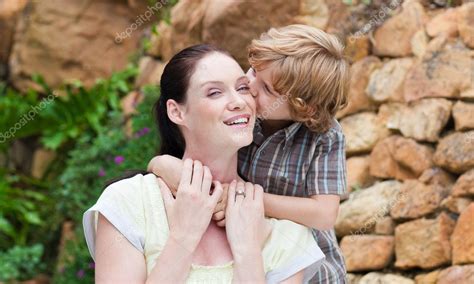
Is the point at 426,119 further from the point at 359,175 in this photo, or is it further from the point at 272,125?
the point at 272,125

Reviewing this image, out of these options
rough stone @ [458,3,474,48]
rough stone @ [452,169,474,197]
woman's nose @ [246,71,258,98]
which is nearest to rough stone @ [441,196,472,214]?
rough stone @ [452,169,474,197]

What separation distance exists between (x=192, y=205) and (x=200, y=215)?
41mm

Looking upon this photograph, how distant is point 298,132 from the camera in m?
3.50

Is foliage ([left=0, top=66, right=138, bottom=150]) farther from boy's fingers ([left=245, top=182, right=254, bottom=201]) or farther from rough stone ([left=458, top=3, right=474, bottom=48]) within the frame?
boy's fingers ([left=245, top=182, right=254, bottom=201])

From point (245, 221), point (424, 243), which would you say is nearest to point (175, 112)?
point (245, 221)

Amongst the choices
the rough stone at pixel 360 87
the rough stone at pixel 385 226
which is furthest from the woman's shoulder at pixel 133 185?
the rough stone at pixel 360 87

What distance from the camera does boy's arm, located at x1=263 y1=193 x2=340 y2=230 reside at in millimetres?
3193

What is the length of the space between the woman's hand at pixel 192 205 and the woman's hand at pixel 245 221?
0.07 meters

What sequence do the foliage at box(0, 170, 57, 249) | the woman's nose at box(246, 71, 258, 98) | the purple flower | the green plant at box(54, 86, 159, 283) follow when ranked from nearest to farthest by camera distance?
the woman's nose at box(246, 71, 258, 98), the green plant at box(54, 86, 159, 283), the purple flower, the foliage at box(0, 170, 57, 249)

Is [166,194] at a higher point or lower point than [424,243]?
higher

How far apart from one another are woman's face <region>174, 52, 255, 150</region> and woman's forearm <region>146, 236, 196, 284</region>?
36cm

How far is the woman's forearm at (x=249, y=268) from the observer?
2.93 meters

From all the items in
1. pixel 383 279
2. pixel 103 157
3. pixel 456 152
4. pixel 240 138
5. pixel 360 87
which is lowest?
pixel 383 279

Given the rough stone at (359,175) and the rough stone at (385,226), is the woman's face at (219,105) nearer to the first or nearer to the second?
the rough stone at (385,226)
